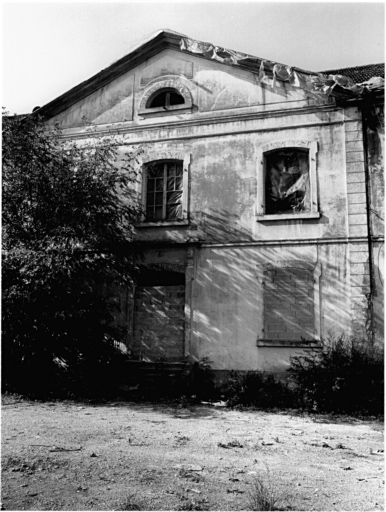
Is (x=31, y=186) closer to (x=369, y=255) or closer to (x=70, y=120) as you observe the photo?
(x=70, y=120)

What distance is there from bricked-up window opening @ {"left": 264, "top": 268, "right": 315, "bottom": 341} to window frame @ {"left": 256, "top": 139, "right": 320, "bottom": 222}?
127 centimetres

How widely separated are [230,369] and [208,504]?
6715 mm

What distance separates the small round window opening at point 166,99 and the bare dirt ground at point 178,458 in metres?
7.88

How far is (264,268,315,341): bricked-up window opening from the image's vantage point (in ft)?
36.2

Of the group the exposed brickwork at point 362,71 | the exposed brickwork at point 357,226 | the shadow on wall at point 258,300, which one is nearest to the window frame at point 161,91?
the shadow on wall at point 258,300

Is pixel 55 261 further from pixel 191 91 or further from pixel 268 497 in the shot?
pixel 268 497

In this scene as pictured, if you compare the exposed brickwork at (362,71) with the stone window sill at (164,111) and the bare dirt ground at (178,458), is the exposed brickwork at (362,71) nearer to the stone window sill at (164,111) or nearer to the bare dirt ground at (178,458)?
the stone window sill at (164,111)

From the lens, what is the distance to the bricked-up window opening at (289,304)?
11.0 meters

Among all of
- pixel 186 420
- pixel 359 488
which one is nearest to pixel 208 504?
pixel 359 488

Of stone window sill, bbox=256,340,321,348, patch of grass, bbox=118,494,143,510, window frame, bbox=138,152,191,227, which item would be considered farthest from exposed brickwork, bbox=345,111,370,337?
patch of grass, bbox=118,494,143,510

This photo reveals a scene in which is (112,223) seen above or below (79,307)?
above

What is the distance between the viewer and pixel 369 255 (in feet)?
35.7

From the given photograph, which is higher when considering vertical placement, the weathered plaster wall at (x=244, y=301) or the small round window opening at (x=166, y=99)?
the small round window opening at (x=166, y=99)

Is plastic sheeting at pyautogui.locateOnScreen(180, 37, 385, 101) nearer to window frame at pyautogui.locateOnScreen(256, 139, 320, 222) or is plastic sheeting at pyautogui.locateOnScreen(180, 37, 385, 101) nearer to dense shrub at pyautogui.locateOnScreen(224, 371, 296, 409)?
window frame at pyautogui.locateOnScreen(256, 139, 320, 222)
